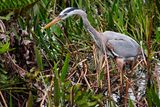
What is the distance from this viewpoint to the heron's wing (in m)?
4.66

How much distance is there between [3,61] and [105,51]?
880 millimetres

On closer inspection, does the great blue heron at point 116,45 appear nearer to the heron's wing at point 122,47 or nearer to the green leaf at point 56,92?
the heron's wing at point 122,47

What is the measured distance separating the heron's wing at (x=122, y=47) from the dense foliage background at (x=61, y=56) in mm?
141

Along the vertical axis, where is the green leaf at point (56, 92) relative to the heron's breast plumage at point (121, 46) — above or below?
above

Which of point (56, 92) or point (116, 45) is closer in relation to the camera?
point (56, 92)

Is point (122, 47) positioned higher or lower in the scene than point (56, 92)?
lower

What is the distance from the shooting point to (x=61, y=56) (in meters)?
4.62

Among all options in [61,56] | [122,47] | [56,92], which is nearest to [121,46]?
[122,47]

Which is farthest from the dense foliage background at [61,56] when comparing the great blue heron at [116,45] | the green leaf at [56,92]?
the great blue heron at [116,45]

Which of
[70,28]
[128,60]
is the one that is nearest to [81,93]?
[128,60]

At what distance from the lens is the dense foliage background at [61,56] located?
3.72 m

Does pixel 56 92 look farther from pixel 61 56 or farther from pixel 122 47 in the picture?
pixel 122 47

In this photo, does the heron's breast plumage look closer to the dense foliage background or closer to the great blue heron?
the great blue heron

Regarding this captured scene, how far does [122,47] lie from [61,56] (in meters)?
0.47
